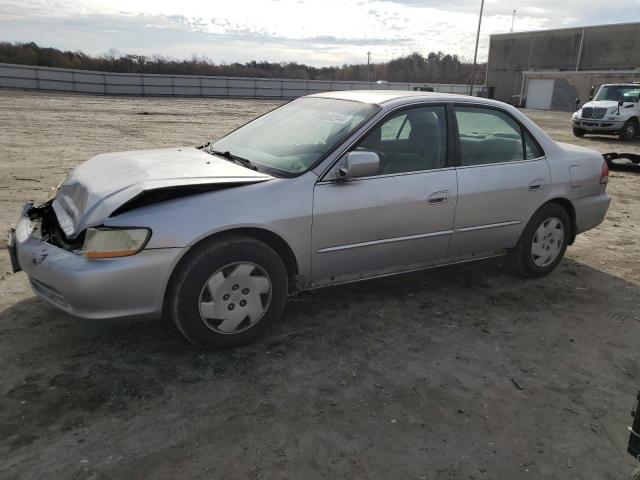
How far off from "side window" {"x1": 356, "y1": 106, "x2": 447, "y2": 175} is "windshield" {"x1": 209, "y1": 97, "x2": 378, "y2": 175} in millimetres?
183

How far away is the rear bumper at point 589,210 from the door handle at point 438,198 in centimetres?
161

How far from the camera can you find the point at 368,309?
4.05 metres

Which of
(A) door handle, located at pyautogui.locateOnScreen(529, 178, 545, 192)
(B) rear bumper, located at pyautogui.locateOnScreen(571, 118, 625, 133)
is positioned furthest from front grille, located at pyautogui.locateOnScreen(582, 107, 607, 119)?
(A) door handle, located at pyautogui.locateOnScreen(529, 178, 545, 192)

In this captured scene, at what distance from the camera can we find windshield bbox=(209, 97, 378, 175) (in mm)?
3668

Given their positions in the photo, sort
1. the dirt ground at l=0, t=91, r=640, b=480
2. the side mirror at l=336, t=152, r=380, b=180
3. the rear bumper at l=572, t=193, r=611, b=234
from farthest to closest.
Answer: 1. the rear bumper at l=572, t=193, r=611, b=234
2. the side mirror at l=336, t=152, r=380, b=180
3. the dirt ground at l=0, t=91, r=640, b=480

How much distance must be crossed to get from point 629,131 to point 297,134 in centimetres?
1809

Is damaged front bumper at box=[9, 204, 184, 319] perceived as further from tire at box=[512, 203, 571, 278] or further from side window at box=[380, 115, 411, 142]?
tire at box=[512, 203, 571, 278]

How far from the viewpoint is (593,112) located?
1811 cm

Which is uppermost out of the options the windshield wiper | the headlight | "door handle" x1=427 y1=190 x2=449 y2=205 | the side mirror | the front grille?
the side mirror

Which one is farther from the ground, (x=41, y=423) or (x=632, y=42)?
(x=632, y=42)

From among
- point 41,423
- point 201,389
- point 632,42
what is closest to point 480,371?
point 201,389

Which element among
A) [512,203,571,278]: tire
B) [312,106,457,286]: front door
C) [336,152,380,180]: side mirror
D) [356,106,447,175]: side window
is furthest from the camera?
[512,203,571,278]: tire

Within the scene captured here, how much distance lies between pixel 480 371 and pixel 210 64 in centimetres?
5746

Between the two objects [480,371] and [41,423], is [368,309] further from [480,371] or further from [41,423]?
[41,423]
